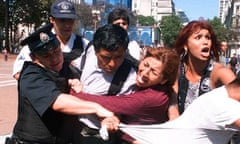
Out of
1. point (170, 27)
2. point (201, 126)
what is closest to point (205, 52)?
point (201, 126)

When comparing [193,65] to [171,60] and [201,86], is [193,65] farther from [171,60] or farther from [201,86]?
[171,60]

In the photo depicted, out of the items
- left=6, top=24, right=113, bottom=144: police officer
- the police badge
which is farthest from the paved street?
the police badge

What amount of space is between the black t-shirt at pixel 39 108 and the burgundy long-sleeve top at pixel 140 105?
0.28 metres

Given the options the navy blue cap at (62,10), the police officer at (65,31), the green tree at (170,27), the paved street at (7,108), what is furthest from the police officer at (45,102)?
the green tree at (170,27)

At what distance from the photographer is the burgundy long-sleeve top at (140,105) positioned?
2.77 meters

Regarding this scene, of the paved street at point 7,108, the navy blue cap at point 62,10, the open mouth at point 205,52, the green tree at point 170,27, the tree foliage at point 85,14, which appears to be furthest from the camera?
the green tree at point 170,27

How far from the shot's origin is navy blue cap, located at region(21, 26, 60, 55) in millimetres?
2746

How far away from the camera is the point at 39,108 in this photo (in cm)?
268

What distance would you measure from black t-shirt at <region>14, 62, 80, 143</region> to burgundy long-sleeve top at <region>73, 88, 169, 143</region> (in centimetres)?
28

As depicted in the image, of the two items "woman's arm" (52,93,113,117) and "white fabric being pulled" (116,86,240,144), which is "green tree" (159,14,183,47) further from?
"woman's arm" (52,93,113,117)

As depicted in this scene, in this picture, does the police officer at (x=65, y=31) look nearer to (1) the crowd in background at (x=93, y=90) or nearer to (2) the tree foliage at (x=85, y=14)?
(1) the crowd in background at (x=93, y=90)

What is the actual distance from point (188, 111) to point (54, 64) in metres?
0.82

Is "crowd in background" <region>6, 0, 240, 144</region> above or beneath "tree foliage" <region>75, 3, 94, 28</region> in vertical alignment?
above

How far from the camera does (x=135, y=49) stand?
386cm
